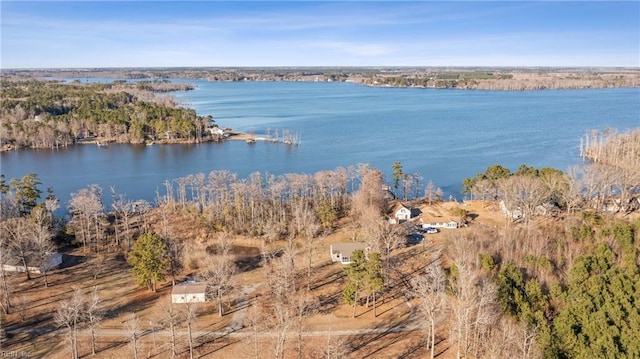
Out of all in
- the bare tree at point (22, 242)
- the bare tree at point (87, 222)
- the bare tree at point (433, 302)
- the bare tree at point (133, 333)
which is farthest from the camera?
the bare tree at point (87, 222)

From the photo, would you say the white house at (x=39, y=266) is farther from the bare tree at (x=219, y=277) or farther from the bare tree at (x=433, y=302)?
the bare tree at (x=433, y=302)

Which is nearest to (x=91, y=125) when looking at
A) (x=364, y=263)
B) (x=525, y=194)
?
(x=525, y=194)

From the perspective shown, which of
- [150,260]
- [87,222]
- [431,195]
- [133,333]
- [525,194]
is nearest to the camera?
[133,333]

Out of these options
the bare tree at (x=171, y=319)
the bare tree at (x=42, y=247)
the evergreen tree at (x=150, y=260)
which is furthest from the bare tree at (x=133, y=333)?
the bare tree at (x=42, y=247)

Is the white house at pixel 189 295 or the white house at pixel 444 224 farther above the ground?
the white house at pixel 444 224

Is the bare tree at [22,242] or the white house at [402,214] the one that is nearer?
the bare tree at [22,242]

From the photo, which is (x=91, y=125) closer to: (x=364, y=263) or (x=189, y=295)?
(x=189, y=295)

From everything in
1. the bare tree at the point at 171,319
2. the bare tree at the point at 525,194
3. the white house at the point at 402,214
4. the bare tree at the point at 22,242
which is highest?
the bare tree at the point at 525,194
